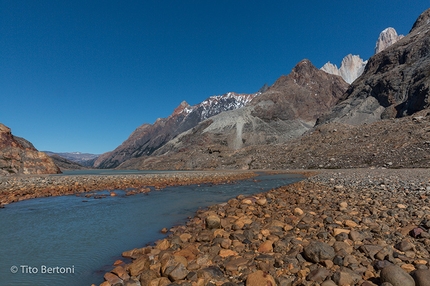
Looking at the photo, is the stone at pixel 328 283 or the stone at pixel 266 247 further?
the stone at pixel 266 247

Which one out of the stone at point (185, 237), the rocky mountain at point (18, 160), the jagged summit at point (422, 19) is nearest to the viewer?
the stone at point (185, 237)

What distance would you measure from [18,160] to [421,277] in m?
59.0

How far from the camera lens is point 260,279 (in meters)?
4.88

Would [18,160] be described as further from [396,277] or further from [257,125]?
[257,125]

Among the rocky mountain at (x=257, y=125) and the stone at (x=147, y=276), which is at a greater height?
the rocky mountain at (x=257, y=125)

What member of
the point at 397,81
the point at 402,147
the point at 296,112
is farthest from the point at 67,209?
the point at 296,112

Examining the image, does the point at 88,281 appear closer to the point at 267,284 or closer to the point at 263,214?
the point at 267,284

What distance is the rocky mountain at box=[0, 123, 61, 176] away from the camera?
44.0m

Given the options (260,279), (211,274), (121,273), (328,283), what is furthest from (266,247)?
(121,273)

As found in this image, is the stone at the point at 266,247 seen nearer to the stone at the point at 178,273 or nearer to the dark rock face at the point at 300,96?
the stone at the point at 178,273

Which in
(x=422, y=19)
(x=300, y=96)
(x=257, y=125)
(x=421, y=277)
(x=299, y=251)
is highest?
(x=422, y=19)

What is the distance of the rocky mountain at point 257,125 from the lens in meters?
87.2

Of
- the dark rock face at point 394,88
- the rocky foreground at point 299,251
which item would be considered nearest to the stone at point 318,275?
the rocky foreground at point 299,251

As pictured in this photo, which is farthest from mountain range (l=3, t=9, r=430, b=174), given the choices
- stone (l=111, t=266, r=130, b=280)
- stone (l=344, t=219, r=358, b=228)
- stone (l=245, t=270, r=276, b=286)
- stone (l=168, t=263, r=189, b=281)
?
stone (l=111, t=266, r=130, b=280)
